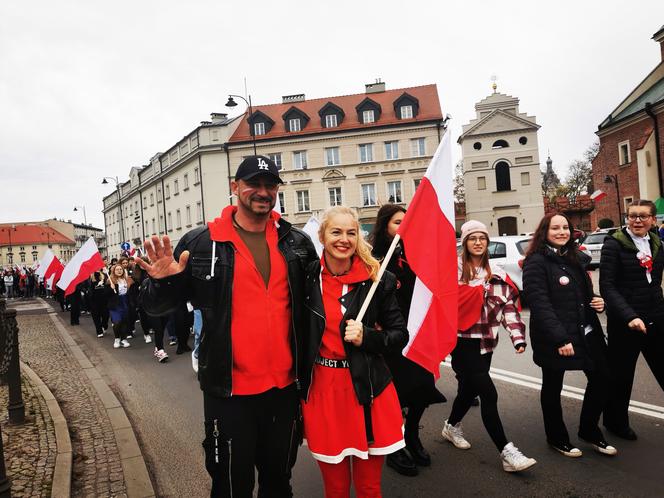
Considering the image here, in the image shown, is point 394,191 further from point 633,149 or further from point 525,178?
point 633,149

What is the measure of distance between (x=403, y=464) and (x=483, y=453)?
2.48ft

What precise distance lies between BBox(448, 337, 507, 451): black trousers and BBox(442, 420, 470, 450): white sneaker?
12.0 inches

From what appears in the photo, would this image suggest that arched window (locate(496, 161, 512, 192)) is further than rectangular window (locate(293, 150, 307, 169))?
No

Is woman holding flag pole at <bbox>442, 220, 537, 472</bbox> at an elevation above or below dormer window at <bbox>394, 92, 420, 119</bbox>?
below

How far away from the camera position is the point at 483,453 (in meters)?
4.14

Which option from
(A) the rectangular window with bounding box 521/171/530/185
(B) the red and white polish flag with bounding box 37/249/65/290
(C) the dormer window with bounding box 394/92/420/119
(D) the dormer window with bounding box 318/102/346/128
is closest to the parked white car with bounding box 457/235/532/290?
(B) the red and white polish flag with bounding box 37/249/65/290

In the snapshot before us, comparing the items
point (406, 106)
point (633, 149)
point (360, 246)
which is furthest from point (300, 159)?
point (360, 246)

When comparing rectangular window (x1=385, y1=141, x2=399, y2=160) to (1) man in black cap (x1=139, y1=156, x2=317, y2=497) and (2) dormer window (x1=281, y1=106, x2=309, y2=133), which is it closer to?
(2) dormer window (x1=281, y1=106, x2=309, y2=133)

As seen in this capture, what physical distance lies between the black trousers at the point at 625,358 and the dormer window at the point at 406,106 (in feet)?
124

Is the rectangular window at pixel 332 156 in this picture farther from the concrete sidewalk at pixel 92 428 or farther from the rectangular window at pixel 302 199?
the concrete sidewalk at pixel 92 428

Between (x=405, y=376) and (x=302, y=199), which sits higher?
(x=302, y=199)

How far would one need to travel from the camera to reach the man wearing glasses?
4.11 meters

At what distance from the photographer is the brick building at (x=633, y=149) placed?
107 feet

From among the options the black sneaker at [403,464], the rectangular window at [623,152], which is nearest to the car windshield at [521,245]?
the black sneaker at [403,464]
